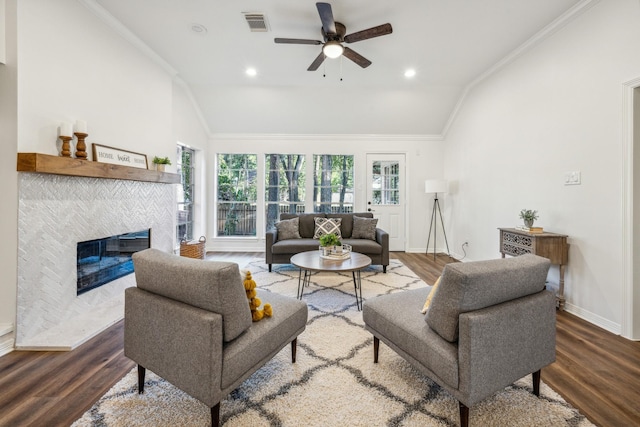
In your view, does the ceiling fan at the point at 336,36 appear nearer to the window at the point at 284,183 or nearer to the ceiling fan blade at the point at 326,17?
the ceiling fan blade at the point at 326,17

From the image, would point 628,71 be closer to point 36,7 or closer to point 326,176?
point 326,176

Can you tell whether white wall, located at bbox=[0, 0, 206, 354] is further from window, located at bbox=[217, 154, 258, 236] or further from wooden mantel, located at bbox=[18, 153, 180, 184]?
window, located at bbox=[217, 154, 258, 236]

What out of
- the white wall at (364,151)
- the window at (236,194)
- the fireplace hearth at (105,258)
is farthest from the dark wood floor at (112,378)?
the window at (236,194)

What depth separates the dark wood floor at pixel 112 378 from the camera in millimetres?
1428

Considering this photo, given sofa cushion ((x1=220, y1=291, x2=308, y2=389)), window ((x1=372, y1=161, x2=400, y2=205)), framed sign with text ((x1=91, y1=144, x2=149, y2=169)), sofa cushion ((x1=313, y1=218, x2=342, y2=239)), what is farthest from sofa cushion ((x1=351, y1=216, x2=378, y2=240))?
framed sign with text ((x1=91, y1=144, x2=149, y2=169))

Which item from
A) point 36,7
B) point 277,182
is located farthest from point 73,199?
point 277,182

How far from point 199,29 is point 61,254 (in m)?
2.57

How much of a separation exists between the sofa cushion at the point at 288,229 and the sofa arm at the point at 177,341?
2856mm

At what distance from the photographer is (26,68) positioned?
80.8 inches

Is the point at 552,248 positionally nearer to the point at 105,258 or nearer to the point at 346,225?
the point at 346,225

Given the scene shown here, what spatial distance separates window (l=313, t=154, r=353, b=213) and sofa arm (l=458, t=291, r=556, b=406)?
14.5 ft

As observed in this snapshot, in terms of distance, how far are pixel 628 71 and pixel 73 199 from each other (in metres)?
4.77

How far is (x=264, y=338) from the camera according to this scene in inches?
57.0

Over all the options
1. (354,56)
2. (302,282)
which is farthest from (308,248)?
(354,56)
